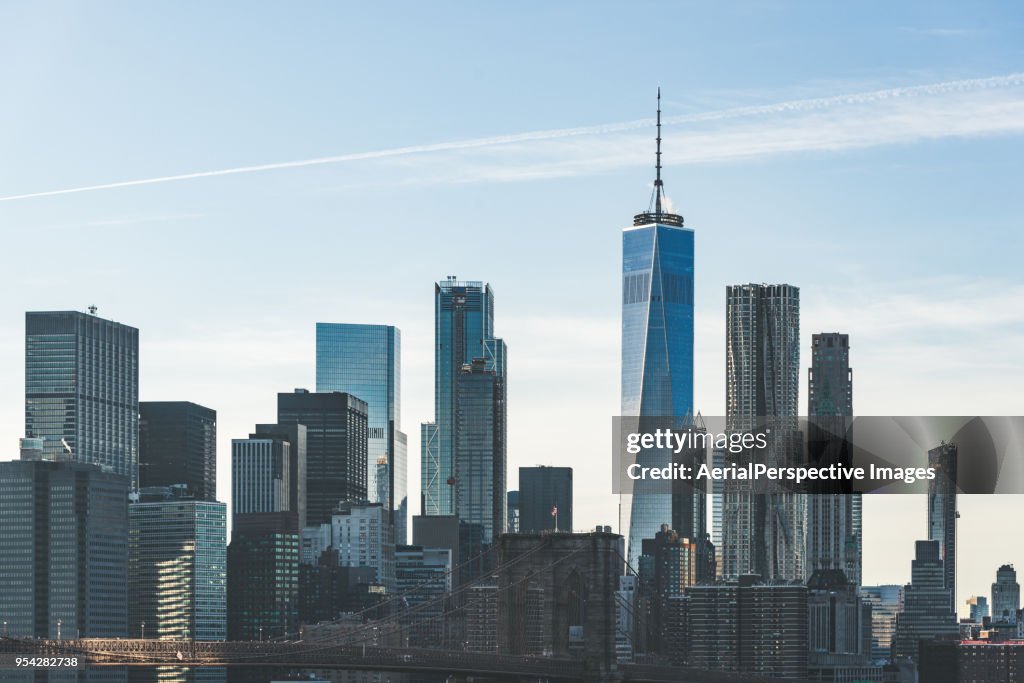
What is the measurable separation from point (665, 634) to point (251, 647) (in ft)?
237

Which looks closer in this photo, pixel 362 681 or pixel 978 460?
pixel 978 460

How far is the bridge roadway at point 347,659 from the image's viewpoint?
395ft

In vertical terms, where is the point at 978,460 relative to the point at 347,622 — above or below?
above

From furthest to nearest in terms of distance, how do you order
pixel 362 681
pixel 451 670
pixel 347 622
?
1. pixel 347 622
2. pixel 362 681
3. pixel 451 670

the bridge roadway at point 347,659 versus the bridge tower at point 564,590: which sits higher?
the bridge tower at point 564,590

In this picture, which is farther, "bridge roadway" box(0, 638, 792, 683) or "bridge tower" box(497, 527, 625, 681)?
"bridge tower" box(497, 527, 625, 681)

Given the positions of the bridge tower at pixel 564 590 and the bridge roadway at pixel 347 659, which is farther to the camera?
the bridge tower at pixel 564 590

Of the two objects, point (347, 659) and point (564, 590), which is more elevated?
point (564, 590)

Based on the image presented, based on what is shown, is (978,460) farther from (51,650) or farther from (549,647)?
(51,650)

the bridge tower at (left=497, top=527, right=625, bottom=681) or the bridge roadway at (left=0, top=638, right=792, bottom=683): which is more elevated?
the bridge tower at (left=497, top=527, right=625, bottom=681)

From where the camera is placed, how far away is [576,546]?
128750 millimetres

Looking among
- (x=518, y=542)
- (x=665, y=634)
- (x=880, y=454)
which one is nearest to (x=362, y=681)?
(x=665, y=634)

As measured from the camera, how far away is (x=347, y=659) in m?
127

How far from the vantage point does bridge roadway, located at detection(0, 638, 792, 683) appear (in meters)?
120
